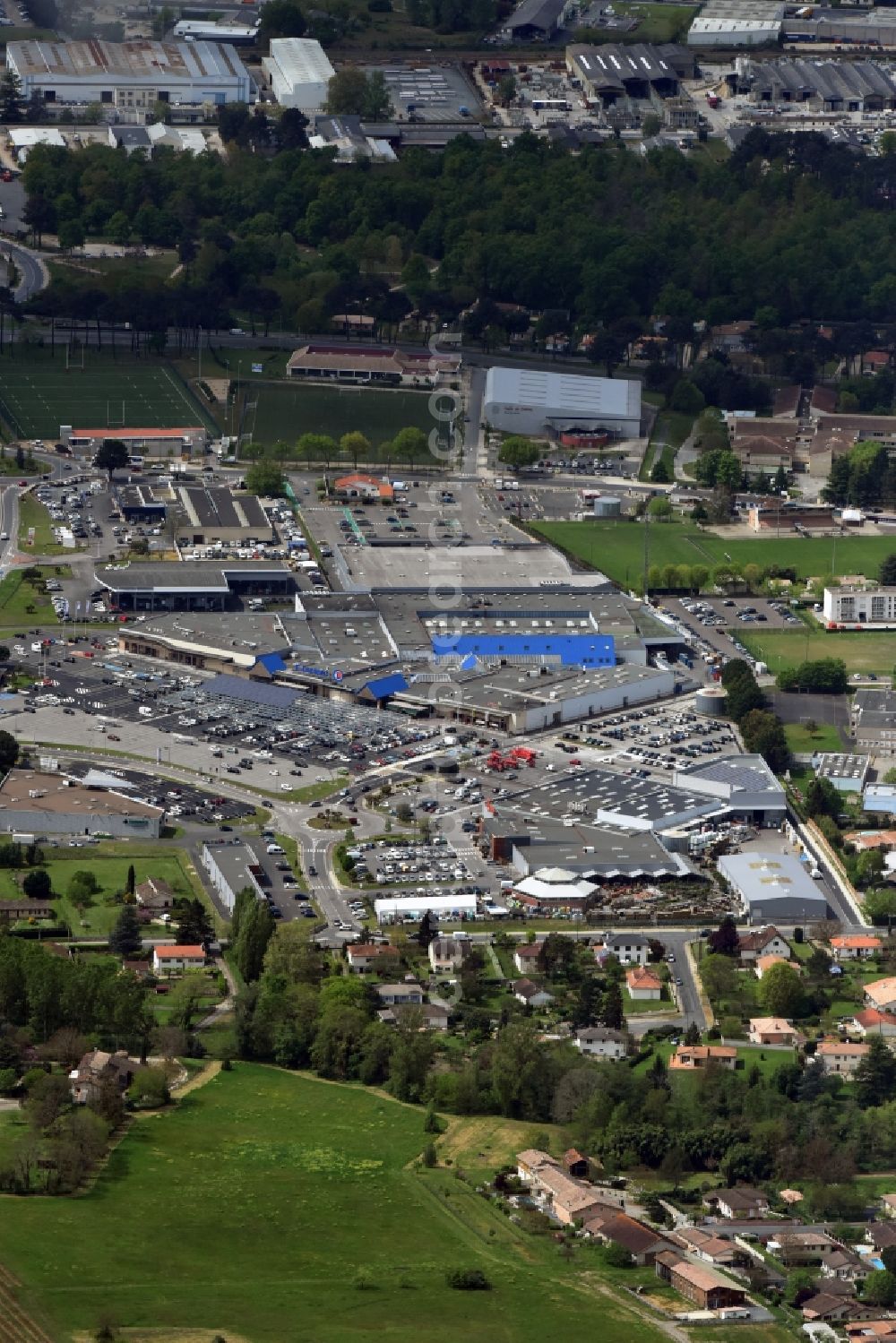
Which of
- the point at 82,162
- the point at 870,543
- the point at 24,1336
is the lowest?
the point at 24,1336

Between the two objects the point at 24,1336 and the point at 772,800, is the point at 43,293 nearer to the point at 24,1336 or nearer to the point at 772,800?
the point at 772,800

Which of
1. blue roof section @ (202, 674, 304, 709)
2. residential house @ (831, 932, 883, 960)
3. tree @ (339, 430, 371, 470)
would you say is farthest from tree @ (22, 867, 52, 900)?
tree @ (339, 430, 371, 470)

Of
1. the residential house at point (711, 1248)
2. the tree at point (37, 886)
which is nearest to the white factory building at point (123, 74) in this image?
the tree at point (37, 886)

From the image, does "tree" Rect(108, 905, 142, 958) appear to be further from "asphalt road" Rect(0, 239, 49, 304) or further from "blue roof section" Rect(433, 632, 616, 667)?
"asphalt road" Rect(0, 239, 49, 304)

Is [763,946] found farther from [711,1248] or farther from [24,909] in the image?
[24,909]

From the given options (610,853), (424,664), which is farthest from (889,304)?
(610,853)

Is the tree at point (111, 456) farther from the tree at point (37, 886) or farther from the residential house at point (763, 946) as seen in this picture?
the residential house at point (763, 946)
